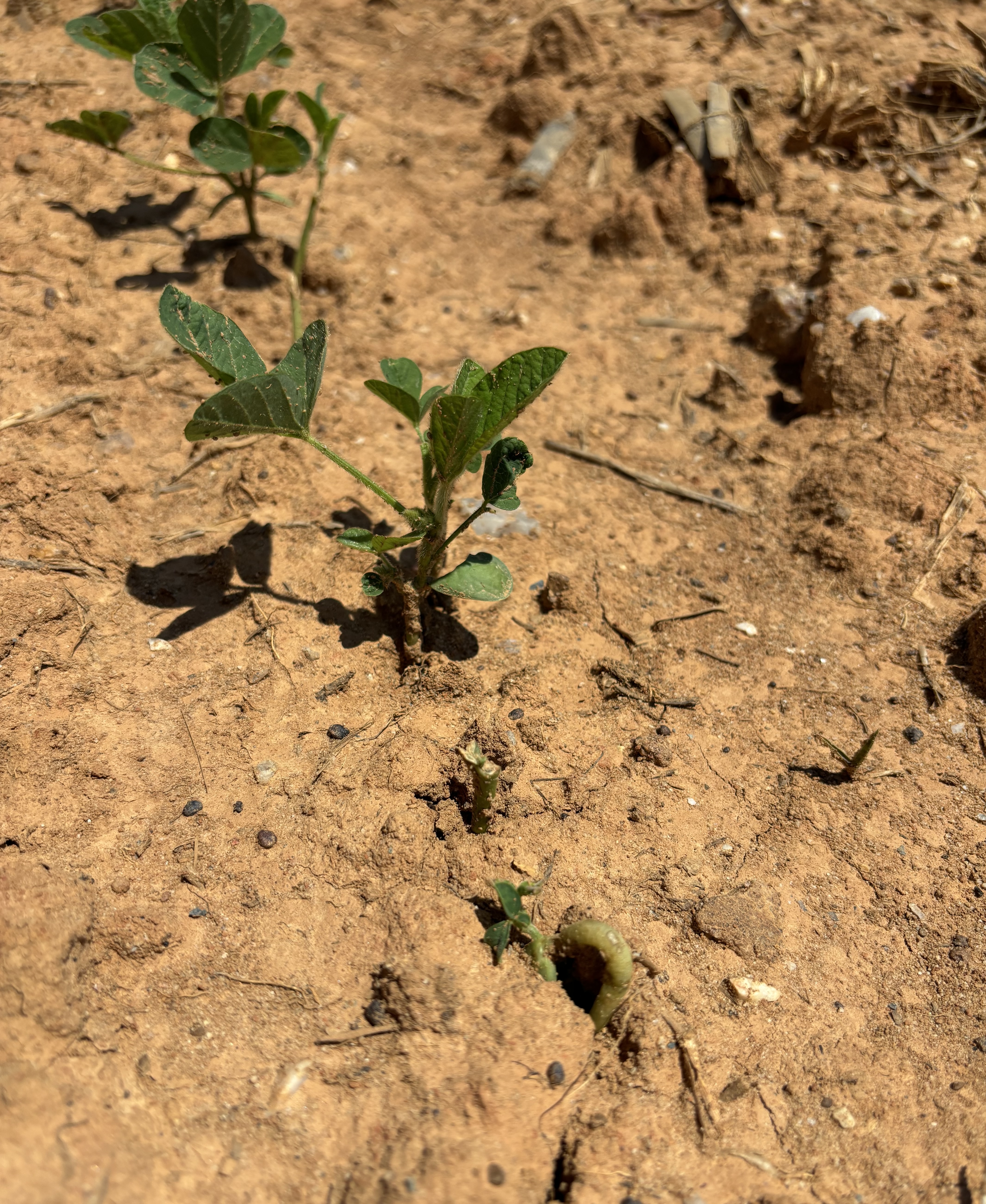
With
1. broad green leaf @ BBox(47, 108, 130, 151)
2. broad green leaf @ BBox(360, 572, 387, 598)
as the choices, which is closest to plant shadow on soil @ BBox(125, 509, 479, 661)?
broad green leaf @ BBox(360, 572, 387, 598)

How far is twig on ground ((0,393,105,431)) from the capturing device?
98.4 inches

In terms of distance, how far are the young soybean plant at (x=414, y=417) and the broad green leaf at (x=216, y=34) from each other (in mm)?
1064

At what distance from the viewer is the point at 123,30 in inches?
113

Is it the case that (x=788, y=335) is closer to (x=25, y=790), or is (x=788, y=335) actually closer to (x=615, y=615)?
(x=615, y=615)

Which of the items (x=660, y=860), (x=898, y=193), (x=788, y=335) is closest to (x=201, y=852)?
(x=660, y=860)

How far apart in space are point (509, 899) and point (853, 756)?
99 cm

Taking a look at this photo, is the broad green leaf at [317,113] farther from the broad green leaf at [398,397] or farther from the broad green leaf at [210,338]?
the broad green leaf at [398,397]

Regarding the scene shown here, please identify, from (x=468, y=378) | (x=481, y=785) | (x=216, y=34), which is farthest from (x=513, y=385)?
(x=216, y=34)

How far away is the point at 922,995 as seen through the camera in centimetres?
182

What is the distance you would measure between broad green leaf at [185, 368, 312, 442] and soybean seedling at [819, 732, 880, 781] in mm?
1499

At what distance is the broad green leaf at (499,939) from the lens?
171 centimetres

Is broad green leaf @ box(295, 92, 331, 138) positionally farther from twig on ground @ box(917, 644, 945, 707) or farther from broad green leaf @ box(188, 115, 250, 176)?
twig on ground @ box(917, 644, 945, 707)

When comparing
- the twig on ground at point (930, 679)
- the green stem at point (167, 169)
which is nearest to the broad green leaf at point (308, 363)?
the green stem at point (167, 169)

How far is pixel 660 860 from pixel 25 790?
1442 mm
